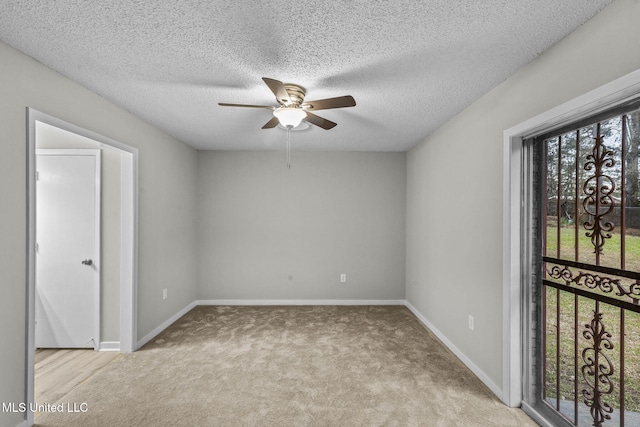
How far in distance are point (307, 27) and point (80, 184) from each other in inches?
114

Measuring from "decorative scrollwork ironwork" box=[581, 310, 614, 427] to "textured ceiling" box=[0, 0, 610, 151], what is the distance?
1.65m

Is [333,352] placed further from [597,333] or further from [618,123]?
[618,123]

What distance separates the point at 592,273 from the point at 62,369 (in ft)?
13.6

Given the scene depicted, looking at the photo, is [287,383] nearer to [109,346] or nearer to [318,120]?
[109,346]

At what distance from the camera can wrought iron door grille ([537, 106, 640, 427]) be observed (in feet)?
5.00

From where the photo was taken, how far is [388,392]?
2.37 m

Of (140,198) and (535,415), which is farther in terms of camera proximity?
(140,198)

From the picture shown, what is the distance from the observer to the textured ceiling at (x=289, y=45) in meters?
1.50

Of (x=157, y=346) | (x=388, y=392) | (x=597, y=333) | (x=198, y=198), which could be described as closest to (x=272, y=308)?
(x=157, y=346)

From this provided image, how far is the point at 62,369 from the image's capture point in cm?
274

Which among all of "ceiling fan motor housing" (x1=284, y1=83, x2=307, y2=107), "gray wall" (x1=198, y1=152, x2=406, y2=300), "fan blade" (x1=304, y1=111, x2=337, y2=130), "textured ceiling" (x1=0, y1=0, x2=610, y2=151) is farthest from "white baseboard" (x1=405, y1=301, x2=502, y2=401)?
"ceiling fan motor housing" (x1=284, y1=83, x2=307, y2=107)

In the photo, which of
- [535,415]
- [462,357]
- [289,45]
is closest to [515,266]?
[535,415]

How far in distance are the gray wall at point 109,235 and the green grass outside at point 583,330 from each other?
12.4 ft

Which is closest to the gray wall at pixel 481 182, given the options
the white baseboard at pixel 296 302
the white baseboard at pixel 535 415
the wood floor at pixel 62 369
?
the white baseboard at pixel 535 415
